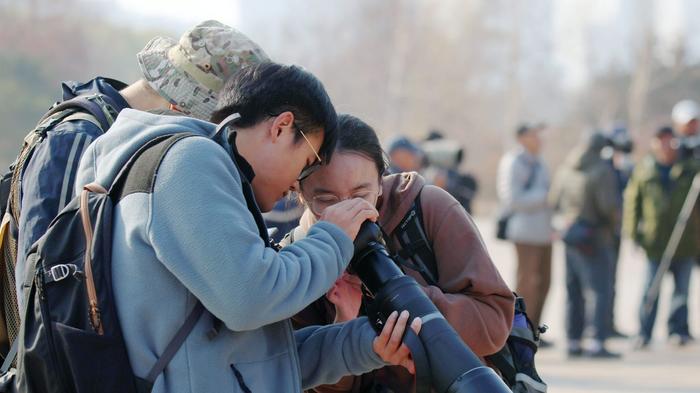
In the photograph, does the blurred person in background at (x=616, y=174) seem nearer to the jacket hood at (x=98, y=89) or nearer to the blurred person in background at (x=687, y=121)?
the blurred person in background at (x=687, y=121)

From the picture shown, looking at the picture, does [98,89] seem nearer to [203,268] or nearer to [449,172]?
[203,268]

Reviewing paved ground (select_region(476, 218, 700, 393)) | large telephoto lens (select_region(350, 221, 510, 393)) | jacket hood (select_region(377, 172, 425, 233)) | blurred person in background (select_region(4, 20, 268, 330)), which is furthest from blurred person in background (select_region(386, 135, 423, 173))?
large telephoto lens (select_region(350, 221, 510, 393))

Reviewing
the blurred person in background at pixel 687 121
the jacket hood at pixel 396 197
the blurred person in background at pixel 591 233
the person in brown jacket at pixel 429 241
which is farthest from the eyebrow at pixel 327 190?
the blurred person in background at pixel 687 121

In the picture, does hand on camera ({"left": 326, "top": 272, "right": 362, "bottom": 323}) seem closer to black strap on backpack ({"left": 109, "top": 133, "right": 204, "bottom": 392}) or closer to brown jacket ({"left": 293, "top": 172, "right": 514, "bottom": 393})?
brown jacket ({"left": 293, "top": 172, "right": 514, "bottom": 393})

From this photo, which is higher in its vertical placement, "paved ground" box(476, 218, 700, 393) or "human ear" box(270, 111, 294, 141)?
"human ear" box(270, 111, 294, 141)

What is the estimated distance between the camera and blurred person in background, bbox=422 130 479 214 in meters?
8.89

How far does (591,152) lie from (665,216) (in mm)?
1066

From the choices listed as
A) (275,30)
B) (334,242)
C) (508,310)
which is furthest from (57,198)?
(275,30)

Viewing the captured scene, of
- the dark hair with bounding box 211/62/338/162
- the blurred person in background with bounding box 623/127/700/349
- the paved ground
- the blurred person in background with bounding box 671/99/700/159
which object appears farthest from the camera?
the blurred person in background with bounding box 671/99/700/159

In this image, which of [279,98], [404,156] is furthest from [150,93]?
[404,156]

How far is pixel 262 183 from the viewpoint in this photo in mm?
2279

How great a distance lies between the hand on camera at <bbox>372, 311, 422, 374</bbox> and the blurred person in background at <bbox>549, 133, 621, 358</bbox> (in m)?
6.74

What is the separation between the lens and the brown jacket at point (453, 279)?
2658mm

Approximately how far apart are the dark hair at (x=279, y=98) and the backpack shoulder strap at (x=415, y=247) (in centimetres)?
49
